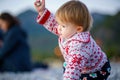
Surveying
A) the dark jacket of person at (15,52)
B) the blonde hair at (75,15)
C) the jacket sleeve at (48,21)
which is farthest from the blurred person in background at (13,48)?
the blonde hair at (75,15)

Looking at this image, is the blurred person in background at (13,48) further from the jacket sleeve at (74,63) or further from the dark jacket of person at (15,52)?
the jacket sleeve at (74,63)

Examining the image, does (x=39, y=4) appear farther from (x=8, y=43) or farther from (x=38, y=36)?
(x=38, y=36)

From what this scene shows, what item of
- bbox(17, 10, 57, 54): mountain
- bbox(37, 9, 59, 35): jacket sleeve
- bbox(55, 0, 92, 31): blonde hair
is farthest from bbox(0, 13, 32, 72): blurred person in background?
bbox(17, 10, 57, 54): mountain

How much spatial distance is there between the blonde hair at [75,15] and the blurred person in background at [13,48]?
4190mm

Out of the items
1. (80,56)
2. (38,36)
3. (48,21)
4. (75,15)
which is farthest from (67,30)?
(38,36)

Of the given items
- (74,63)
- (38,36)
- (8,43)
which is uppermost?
(74,63)

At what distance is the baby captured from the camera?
2.89 m

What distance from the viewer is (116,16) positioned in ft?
45.7

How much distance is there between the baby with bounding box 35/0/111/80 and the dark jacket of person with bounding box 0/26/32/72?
410cm

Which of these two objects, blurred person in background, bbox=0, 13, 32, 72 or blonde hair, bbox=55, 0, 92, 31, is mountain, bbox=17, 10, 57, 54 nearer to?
blurred person in background, bbox=0, 13, 32, 72

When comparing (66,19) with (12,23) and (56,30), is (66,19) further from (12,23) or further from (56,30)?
(12,23)

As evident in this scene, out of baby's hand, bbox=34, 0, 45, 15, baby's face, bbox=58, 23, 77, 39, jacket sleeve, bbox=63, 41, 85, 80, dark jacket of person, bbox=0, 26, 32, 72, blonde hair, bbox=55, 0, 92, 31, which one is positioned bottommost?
dark jacket of person, bbox=0, 26, 32, 72

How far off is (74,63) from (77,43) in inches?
5.8

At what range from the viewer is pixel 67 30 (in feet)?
9.83
